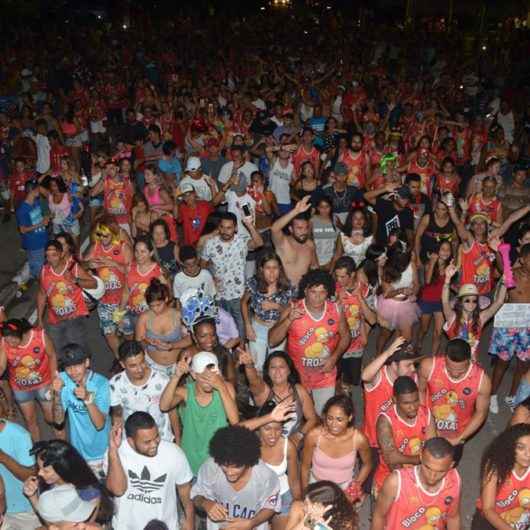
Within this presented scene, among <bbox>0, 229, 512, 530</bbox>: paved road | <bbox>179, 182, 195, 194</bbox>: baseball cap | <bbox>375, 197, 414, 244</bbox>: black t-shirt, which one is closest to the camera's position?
<bbox>0, 229, 512, 530</bbox>: paved road

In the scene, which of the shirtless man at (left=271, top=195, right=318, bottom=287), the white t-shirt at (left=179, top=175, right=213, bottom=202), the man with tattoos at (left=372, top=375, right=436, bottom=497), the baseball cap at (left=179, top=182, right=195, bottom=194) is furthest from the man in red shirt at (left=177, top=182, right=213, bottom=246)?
the man with tattoos at (left=372, top=375, right=436, bottom=497)

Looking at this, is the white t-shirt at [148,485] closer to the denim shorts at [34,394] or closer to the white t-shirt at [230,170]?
the denim shorts at [34,394]

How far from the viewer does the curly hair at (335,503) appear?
384 centimetres

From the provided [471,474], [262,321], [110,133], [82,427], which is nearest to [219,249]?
[262,321]

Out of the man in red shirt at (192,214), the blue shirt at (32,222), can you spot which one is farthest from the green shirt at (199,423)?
the blue shirt at (32,222)

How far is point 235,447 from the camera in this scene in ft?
13.8

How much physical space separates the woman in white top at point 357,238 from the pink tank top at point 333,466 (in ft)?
10.6

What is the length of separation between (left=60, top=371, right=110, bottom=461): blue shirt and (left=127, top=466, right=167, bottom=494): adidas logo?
2.89 ft

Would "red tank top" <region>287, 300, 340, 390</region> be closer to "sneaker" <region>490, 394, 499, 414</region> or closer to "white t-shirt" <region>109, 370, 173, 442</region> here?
"white t-shirt" <region>109, 370, 173, 442</region>

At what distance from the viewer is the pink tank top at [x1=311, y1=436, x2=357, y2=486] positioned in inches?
185

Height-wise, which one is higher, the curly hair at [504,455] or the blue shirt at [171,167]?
the blue shirt at [171,167]

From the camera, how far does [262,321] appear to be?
6488 mm

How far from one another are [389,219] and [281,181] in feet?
7.15

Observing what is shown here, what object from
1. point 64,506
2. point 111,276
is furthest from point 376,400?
point 111,276
